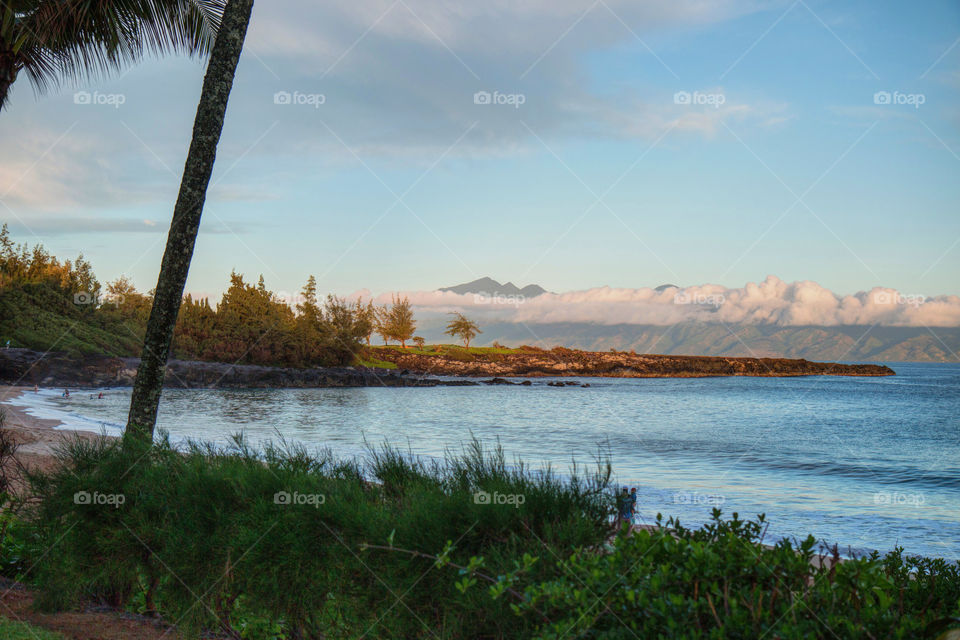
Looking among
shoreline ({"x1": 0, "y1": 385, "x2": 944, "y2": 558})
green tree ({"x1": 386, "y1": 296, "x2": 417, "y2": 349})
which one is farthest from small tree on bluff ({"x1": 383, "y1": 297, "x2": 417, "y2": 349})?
shoreline ({"x1": 0, "y1": 385, "x2": 944, "y2": 558})

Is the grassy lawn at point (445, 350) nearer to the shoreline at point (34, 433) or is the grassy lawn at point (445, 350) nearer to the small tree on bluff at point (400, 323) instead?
the small tree on bluff at point (400, 323)

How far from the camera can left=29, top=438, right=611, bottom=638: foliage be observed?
3.12m

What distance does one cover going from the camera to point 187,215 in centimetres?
636

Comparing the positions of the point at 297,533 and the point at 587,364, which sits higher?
the point at 587,364

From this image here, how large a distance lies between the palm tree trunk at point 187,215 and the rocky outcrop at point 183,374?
40.5 meters

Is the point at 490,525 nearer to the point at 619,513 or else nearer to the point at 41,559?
the point at 619,513

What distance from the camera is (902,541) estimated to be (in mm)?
12406

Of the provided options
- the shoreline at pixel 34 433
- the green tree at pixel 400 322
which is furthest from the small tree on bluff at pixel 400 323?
the shoreline at pixel 34 433

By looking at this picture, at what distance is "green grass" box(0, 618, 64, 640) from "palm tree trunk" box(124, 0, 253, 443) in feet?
6.27

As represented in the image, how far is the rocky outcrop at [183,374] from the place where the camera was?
41.6 metres

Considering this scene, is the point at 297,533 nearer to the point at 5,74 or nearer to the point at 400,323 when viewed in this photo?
the point at 5,74

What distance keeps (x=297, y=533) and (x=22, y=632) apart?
218 centimetres

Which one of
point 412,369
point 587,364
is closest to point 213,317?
point 412,369

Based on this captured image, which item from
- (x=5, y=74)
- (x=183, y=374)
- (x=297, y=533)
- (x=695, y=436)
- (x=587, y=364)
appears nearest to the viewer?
(x=297, y=533)
